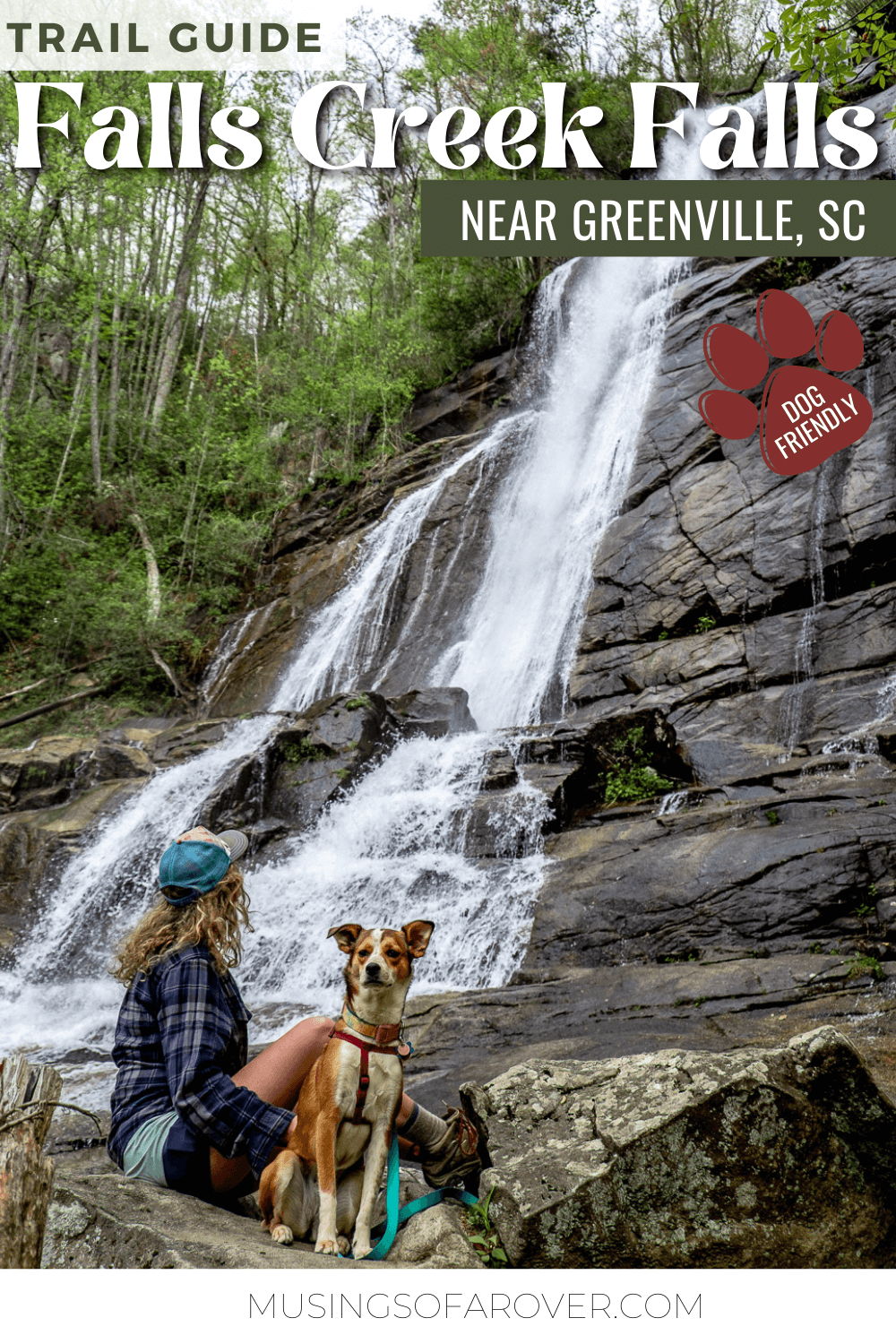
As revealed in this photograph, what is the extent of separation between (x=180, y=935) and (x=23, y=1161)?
71 cm

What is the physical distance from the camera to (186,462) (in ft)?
70.8

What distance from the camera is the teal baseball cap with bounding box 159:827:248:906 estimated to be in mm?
2795

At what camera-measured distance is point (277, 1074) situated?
280 centimetres

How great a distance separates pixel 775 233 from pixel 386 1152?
11.8 meters

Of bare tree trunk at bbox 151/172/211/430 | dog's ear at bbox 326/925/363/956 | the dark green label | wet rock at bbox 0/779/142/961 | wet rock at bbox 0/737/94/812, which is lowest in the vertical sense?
wet rock at bbox 0/779/142/961

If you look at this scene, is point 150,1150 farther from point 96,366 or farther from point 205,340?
point 205,340

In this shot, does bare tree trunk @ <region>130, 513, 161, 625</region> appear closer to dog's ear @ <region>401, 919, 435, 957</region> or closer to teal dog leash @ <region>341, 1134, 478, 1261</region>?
dog's ear @ <region>401, 919, 435, 957</region>

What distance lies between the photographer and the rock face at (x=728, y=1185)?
2.43 metres

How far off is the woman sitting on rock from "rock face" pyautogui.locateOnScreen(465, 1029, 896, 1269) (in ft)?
1.33

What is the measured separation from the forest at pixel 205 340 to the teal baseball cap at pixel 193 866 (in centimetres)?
1370

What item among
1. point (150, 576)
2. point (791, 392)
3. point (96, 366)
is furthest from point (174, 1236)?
point (96, 366)

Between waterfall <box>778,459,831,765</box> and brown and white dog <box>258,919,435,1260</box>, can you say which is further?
waterfall <box>778,459,831,765</box>

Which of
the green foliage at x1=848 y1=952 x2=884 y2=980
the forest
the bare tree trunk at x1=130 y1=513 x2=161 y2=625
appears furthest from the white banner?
the green foliage at x1=848 y1=952 x2=884 y2=980

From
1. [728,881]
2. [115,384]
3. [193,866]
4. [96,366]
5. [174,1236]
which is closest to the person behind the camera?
[174,1236]
